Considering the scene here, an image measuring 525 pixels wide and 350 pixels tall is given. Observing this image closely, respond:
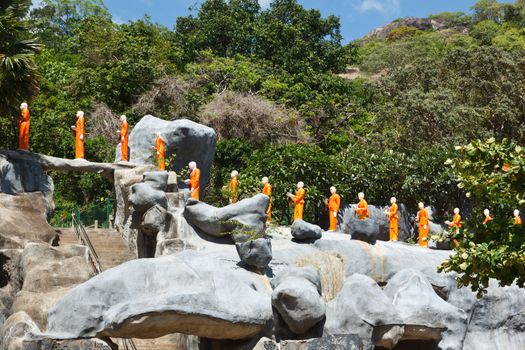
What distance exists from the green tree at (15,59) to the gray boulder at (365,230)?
326 inches

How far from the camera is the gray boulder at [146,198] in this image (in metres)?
19.7

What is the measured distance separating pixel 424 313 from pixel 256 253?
323 cm

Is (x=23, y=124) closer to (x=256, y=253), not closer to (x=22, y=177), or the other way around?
(x=22, y=177)

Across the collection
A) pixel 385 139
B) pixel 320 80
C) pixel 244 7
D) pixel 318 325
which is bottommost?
pixel 318 325

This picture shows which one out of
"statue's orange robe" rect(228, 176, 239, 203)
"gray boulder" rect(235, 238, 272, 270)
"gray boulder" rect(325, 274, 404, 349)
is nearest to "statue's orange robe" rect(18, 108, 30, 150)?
"statue's orange robe" rect(228, 176, 239, 203)

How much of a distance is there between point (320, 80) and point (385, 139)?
7.47 m

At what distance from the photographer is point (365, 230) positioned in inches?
776

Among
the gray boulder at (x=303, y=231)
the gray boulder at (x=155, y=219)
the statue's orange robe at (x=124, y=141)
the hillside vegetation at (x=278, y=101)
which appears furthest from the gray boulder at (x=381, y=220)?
the gray boulder at (x=155, y=219)

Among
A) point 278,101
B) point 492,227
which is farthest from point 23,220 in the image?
point 278,101

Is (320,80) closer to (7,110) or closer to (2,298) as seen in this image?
(7,110)

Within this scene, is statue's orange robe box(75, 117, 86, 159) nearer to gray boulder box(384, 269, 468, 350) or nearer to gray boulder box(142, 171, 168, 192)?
gray boulder box(142, 171, 168, 192)

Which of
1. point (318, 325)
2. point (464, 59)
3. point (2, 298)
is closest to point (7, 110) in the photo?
point (2, 298)

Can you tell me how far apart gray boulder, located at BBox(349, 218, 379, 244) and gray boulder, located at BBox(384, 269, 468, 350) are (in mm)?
2746

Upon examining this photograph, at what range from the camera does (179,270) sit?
567 inches
